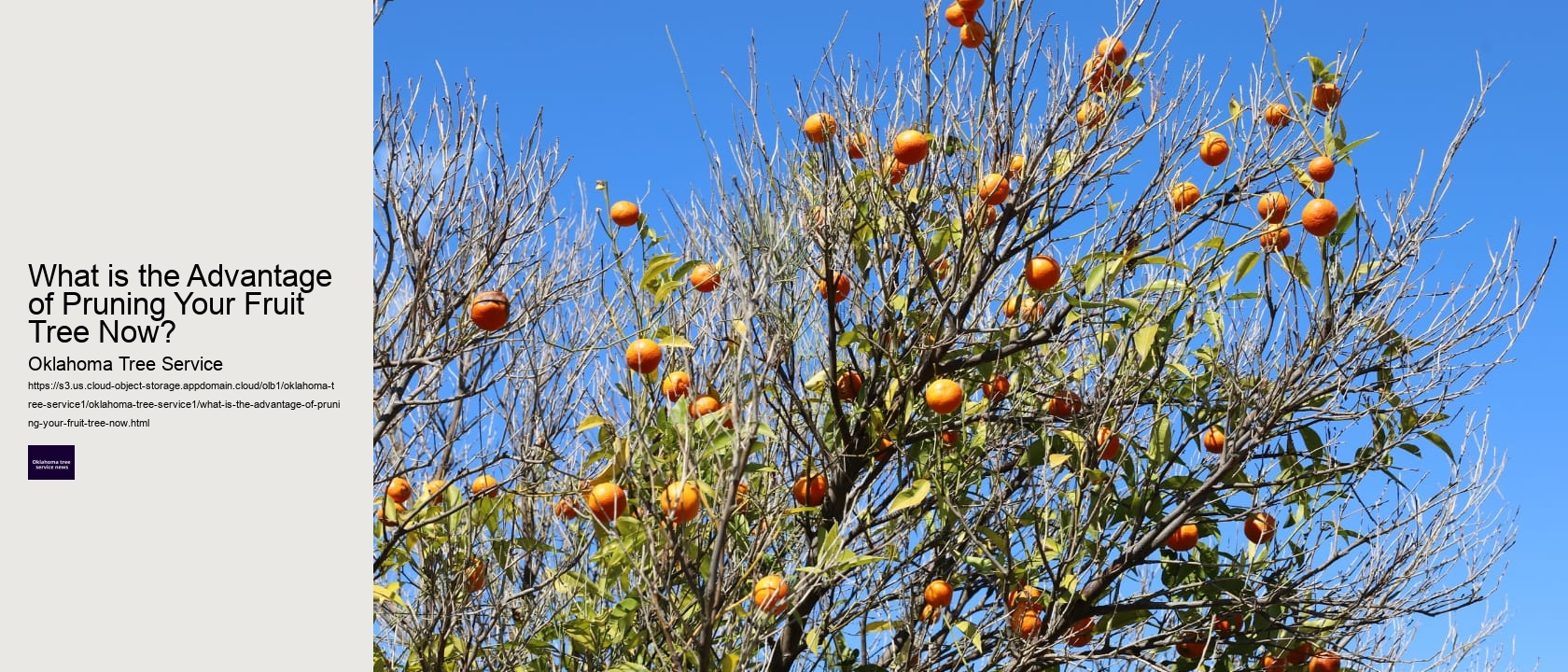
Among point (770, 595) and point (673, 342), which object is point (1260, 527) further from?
point (673, 342)

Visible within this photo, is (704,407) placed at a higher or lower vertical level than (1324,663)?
higher

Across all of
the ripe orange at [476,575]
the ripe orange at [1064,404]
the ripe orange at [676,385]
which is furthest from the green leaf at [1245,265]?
the ripe orange at [476,575]

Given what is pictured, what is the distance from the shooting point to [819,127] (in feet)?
12.2

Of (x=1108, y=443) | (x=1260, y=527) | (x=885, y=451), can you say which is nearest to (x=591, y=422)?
(x=885, y=451)

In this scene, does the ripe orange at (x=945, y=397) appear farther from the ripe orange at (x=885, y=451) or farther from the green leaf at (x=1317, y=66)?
the green leaf at (x=1317, y=66)

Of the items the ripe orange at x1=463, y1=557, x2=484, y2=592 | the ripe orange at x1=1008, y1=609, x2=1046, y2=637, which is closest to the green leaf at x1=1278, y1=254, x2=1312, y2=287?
the ripe orange at x1=1008, y1=609, x2=1046, y2=637

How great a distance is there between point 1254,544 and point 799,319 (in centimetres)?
165

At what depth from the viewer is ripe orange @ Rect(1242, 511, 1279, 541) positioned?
370 cm

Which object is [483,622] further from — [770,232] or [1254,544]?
[1254,544]

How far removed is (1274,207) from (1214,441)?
0.76 metres

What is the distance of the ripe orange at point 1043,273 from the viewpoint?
132 inches

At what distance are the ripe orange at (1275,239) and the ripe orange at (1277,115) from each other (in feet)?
1.56

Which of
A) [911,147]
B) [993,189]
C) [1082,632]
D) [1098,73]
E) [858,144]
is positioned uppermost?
[1098,73]
